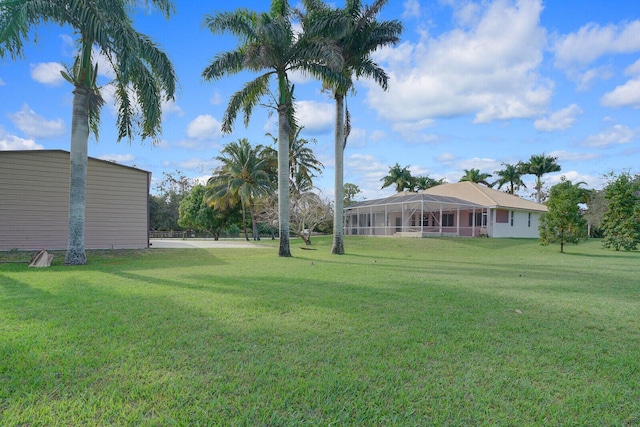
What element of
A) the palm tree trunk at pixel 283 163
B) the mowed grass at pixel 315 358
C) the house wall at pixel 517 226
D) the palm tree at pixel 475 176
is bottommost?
the mowed grass at pixel 315 358

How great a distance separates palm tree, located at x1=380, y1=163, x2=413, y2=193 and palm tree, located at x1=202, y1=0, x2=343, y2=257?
1185 inches

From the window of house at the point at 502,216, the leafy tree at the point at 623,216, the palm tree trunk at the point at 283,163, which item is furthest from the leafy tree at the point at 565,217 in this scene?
the palm tree trunk at the point at 283,163

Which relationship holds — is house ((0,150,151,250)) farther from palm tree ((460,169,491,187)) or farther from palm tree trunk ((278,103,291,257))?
palm tree ((460,169,491,187))

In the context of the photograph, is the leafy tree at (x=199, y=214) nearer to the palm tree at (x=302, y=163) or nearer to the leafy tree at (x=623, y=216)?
the palm tree at (x=302, y=163)

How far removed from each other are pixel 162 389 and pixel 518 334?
3749mm

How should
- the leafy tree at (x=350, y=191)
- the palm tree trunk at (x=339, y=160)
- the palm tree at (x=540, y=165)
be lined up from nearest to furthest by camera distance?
1. the palm tree trunk at (x=339, y=160)
2. the palm tree at (x=540, y=165)
3. the leafy tree at (x=350, y=191)

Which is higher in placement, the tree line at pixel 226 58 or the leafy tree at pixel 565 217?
the tree line at pixel 226 58

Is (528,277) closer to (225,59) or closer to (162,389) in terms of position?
(162,389)

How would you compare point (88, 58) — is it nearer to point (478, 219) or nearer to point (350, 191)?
point (478, 219)

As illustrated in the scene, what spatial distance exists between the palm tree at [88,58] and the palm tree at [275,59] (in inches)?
103

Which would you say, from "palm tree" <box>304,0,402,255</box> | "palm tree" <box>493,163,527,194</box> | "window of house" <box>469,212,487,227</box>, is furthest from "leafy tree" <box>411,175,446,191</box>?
"palm tree" <box>304,0,402,255</box>

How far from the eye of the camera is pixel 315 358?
3.28m

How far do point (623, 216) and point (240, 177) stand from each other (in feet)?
86.6

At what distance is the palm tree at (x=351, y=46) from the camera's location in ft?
47.3
